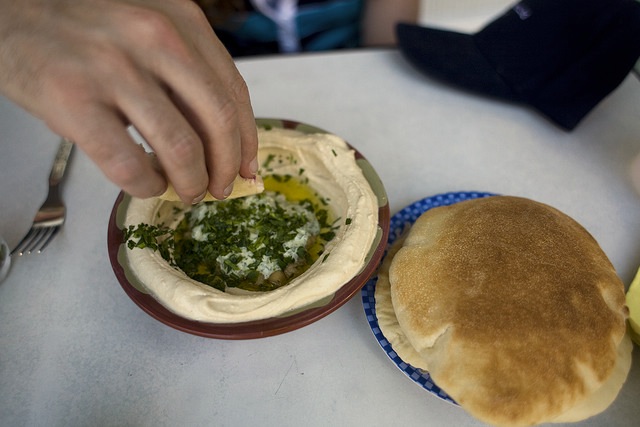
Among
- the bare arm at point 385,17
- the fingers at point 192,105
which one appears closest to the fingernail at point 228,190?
the fingers at point 192,105

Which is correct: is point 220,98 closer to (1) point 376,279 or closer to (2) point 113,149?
(2) point 113,149

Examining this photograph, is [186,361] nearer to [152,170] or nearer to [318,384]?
[318,384]

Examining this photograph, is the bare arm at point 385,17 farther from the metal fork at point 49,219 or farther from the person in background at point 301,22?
the metal fork at point 49,219

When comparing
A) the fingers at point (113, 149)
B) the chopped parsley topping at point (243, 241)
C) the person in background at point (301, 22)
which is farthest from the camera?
the person in background at point (301, 22)

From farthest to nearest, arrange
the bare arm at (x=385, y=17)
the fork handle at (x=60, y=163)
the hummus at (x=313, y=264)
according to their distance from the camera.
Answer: the bare arm at (x=385, y=17), the fork handle at (x=60, y=163), the hummus at (x=313, y=264)

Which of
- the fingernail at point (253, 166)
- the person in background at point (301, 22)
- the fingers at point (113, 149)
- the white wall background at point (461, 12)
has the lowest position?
the white wall background at point (461, 12)

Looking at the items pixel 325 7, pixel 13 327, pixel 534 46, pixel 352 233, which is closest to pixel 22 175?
pixel 13 327

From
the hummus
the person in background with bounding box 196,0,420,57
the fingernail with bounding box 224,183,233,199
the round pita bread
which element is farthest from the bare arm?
the fingernail with bounding box 224,183,233,199

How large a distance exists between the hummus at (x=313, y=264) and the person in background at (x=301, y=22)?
70 centimetres

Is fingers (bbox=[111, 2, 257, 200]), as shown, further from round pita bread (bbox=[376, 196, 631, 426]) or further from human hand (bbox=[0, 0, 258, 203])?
round pita bread (bbox=[376, 196, 631, 426])

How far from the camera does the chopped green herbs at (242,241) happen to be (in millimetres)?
1041

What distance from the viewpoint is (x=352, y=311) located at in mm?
1100

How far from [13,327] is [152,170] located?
603mm

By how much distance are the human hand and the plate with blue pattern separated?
471 mm
